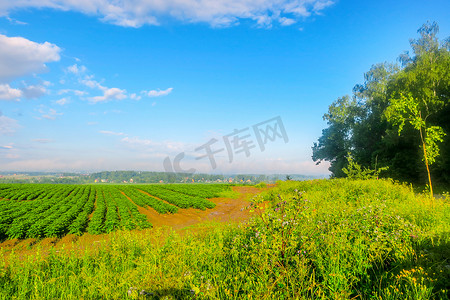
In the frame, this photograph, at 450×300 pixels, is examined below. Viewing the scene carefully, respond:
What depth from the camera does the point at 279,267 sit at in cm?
390

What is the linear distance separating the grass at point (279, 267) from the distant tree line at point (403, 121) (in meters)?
11.6

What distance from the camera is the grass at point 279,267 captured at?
346cm

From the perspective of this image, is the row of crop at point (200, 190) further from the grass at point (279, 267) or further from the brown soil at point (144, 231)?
the grass at point (279, 267)

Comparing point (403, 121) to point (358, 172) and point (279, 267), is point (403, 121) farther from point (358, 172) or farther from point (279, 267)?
point (279, 267)

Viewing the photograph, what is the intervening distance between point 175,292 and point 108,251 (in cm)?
412

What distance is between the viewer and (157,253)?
5.55 metres

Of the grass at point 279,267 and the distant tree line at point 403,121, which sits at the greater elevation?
the distant tree line at point 403,121

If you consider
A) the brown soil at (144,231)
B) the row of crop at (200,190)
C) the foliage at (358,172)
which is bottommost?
the row of crop at (200,190)

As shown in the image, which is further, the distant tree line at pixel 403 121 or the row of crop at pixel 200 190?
the row of crop at pixel 200 190

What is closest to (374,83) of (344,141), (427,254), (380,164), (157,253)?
(344,141)

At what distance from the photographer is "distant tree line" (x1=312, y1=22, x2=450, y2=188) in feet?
51.0

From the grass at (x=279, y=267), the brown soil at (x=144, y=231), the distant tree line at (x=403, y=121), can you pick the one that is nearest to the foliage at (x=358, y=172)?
the distant tree line at (x=403, y=121)

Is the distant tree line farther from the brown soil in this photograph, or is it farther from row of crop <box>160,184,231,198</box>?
row of crop <box>160,184,231,198</box>

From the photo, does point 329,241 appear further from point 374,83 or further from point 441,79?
point 374,83
